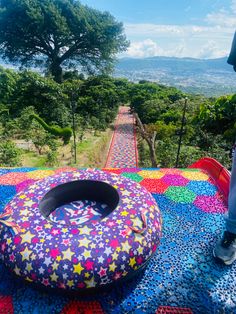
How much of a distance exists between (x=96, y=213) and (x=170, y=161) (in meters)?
6.41

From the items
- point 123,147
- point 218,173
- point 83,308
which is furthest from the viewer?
point 123,147

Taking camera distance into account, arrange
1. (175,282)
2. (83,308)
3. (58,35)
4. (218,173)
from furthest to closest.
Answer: (58,35), (218,173), (175,282), (83,308)

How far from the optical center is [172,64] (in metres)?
186

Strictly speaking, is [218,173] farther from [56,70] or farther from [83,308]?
[56,70]

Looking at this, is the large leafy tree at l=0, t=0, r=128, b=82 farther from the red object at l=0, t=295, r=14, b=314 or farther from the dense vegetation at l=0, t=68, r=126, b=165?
the red object at l=0, t=295, r=14, b=314

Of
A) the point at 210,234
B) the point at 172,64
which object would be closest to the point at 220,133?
the point at 210,234

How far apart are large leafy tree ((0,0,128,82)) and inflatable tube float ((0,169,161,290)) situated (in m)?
18.2

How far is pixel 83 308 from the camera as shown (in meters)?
1.67

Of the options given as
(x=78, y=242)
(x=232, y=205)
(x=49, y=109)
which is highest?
(x=232, y=205)

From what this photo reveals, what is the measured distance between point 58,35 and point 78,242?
2009 centimetres

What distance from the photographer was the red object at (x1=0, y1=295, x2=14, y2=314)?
1665mm

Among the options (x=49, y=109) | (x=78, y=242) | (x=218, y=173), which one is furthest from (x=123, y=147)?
(x=78, y=242)

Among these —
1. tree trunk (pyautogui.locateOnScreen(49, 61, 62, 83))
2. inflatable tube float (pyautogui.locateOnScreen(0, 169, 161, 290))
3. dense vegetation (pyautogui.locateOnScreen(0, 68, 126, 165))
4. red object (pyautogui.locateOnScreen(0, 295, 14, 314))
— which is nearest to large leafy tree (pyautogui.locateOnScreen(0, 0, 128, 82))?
tree trunk (pyautogui.locateOnScreen(49, 61, 62, 83))

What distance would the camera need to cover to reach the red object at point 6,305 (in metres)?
1.67
